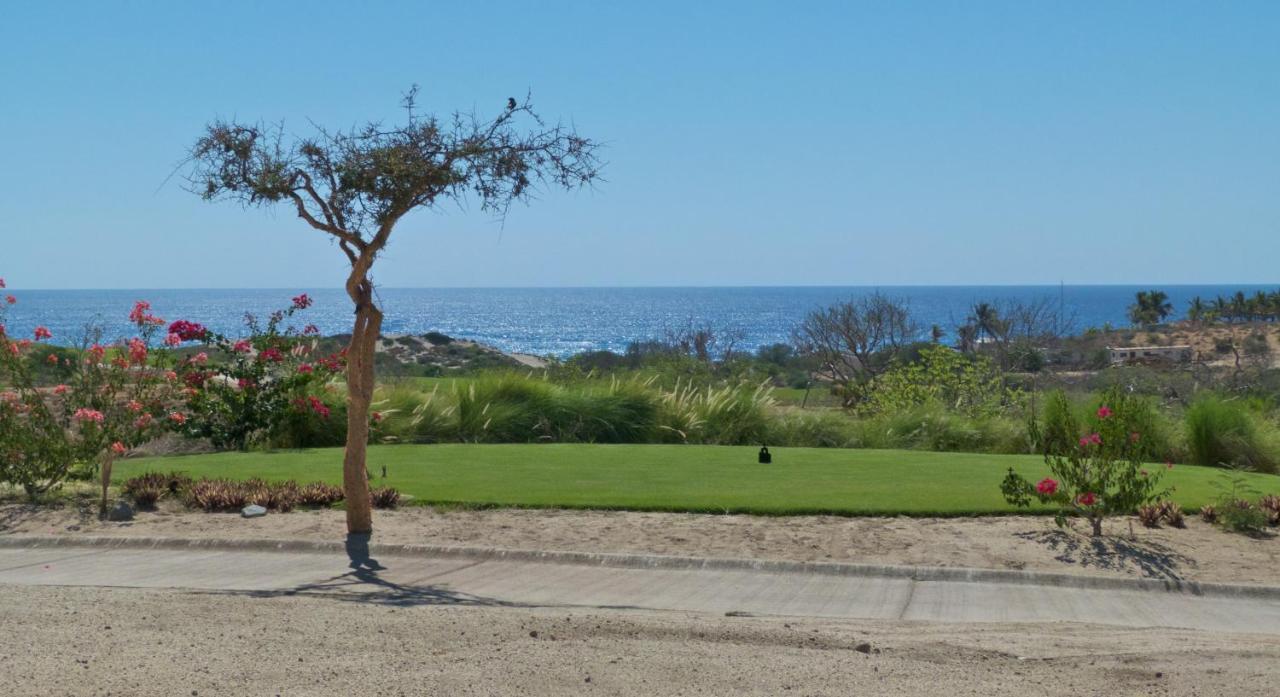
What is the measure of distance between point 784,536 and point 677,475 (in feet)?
11.2

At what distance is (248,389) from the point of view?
17516 mm

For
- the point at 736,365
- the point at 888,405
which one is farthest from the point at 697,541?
the point at 736,365

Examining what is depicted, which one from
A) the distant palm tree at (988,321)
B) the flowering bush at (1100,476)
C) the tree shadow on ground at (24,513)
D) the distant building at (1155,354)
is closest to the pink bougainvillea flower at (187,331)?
the tree shadow on ground at (24,513)

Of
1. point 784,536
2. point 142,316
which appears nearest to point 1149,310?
point 784,536

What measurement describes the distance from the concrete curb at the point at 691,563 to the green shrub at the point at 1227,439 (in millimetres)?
8345

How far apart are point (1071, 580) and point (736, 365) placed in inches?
906

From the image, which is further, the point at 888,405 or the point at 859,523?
the point at 888,405

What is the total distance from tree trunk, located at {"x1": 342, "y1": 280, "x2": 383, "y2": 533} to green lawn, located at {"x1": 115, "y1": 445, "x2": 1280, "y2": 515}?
1.79 meters

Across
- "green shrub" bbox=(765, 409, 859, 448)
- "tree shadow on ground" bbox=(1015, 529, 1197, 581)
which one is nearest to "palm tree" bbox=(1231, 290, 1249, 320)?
"green shrub" bbox=(765, 409, 859, 448)

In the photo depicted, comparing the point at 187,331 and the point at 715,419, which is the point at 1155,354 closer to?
the point at 715,419

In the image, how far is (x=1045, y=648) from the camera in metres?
6.70

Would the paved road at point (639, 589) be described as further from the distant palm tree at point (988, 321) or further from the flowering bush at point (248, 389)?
the distant palm tree at point (988, 321)

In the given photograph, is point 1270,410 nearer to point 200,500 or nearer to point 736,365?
point 736,365

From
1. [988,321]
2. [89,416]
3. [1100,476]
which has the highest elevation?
[988,321]
